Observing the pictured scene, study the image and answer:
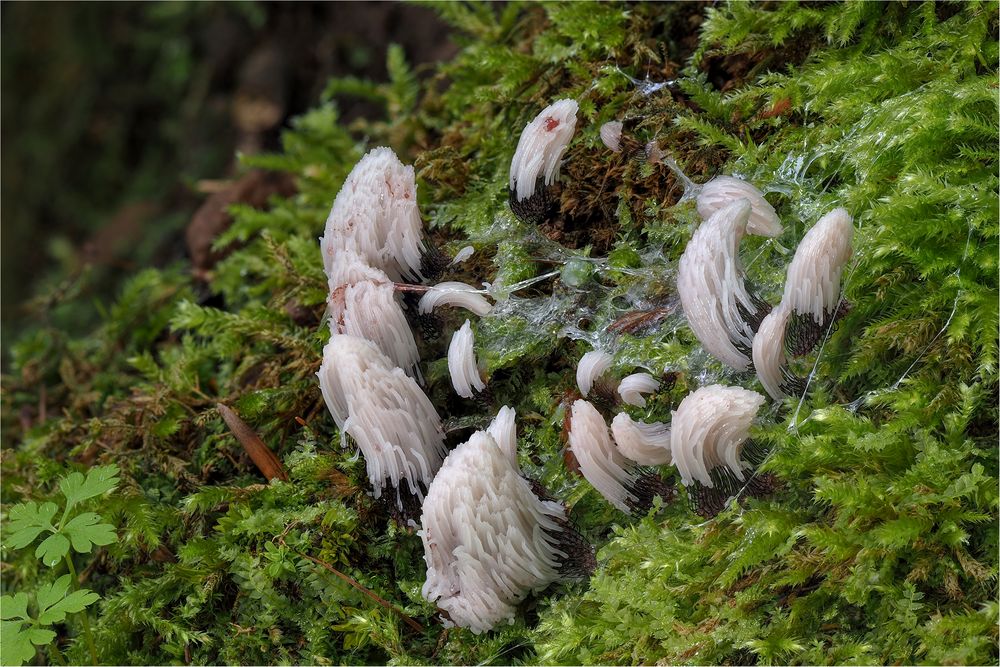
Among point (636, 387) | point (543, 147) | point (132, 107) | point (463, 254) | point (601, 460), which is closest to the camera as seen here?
point (601, 460)

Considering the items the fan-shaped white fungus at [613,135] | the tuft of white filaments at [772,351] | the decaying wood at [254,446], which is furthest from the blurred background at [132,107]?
the tuft of white filaments at [772,351]

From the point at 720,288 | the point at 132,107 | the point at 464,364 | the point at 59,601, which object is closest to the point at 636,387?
the point at 720,288

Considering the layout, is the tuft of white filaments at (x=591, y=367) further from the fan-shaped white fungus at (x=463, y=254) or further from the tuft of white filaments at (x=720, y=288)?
the fan-shaped white fungus at (x=463, y=254)

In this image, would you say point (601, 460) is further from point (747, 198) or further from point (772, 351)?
point (747, 198)

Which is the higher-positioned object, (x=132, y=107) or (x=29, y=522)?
(x=132, y=107)

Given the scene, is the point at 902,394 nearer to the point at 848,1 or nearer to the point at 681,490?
the point at 681,490

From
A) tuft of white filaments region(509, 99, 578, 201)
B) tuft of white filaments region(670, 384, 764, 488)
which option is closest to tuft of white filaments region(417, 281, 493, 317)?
tuft of white filaments region(509, 99, 578, 201)
